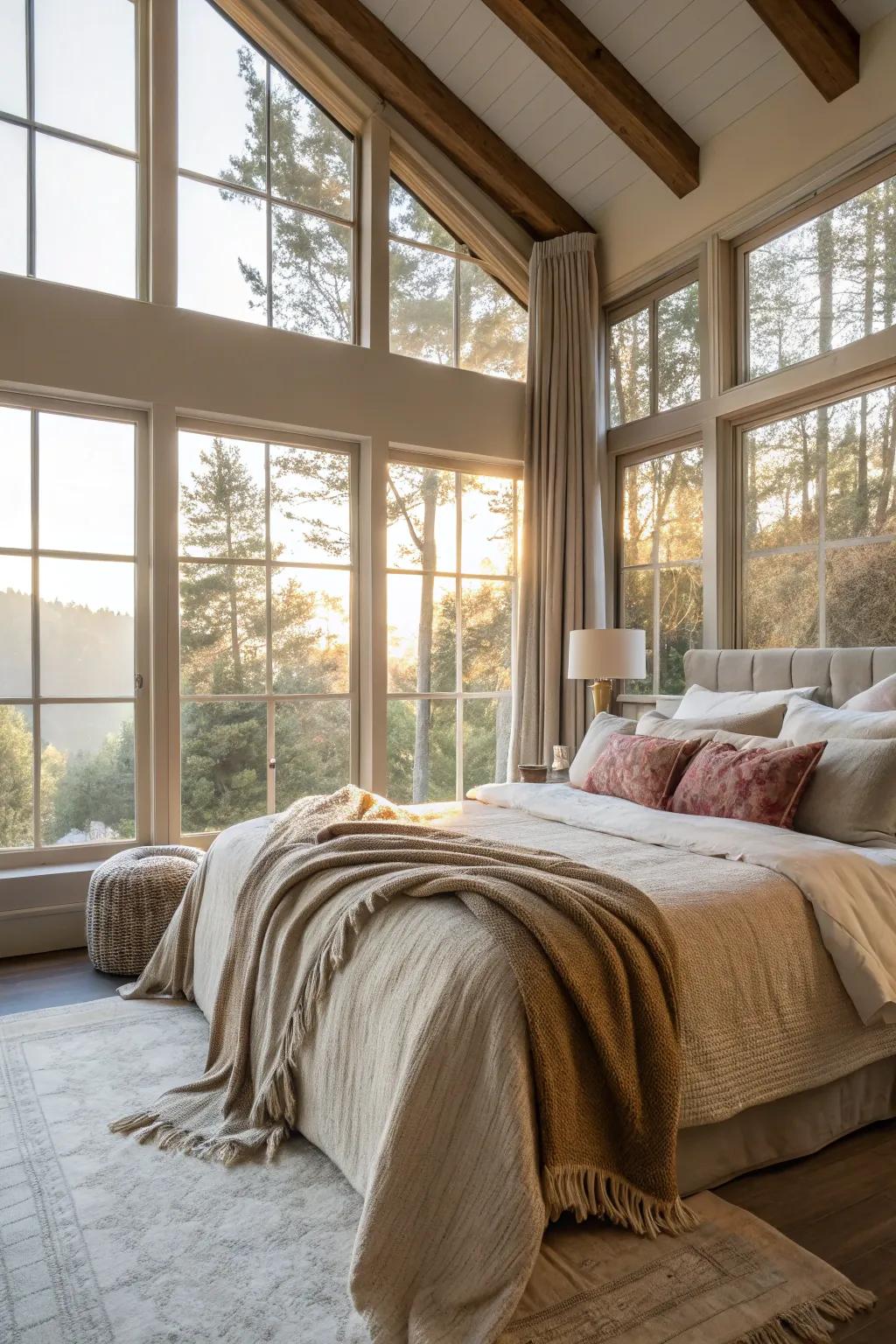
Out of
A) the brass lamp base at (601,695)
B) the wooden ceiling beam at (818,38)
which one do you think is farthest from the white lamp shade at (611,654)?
the wooden ceiling beam at (818,38)

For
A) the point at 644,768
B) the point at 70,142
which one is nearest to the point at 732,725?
the point at 644,768

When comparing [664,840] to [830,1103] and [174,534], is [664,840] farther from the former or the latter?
[174,534]

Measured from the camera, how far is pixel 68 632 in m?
3.90

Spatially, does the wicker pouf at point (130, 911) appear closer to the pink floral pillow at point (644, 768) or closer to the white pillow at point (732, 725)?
the pink floral pillow at point (644, 768)

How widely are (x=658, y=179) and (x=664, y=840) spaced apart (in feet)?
11.3

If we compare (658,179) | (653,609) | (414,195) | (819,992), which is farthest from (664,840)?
(414,195)

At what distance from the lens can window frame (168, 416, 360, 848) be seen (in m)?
3.99

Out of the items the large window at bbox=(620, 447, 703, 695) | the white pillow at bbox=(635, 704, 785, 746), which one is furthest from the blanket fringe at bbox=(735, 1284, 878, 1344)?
the large window at bbox=(620, 447, 703, 695)

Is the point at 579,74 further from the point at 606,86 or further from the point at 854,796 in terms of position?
the point at 854,796

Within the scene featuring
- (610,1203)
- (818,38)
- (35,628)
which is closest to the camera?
(610,1203)

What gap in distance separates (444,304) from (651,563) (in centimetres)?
172

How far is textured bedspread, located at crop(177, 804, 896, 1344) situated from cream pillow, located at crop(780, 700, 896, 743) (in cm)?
74

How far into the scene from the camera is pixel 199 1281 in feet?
5.39

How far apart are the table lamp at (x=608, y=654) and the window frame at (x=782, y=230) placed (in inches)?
48.2
